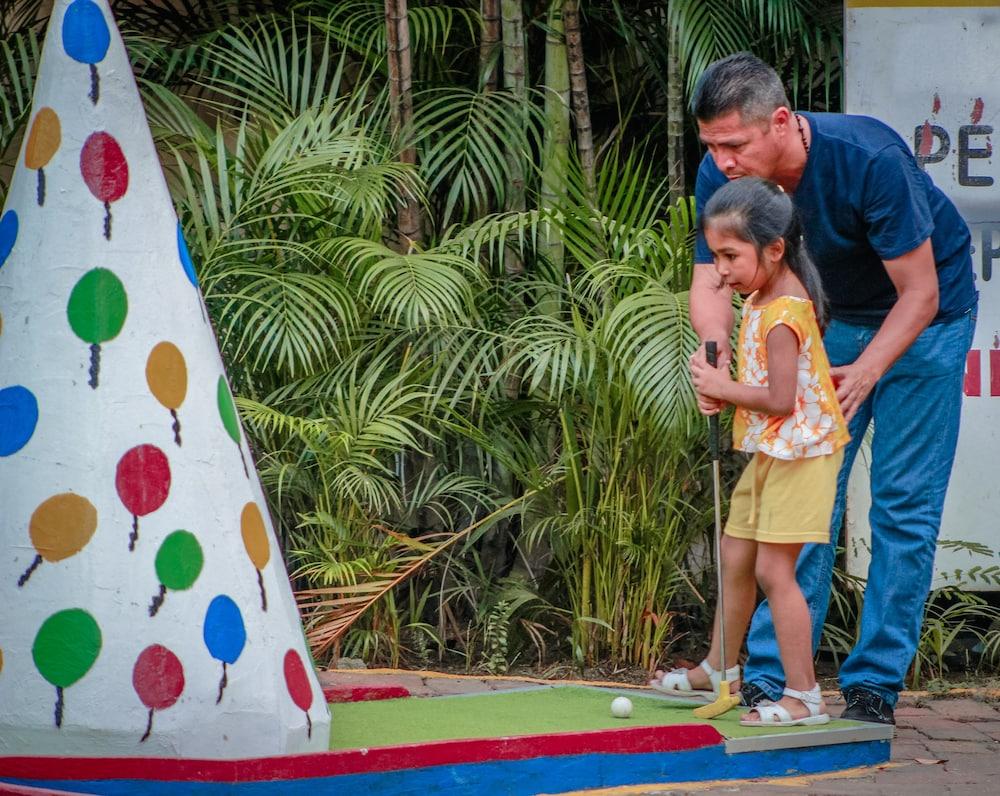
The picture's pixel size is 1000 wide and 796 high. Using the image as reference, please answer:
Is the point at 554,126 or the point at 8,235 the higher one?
the point at 554,126

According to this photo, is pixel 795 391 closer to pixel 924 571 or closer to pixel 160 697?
pixel 924 571

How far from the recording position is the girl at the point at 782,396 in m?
3.46

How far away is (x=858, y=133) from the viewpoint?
3652 mm

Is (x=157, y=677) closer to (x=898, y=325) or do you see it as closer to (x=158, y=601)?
(x=158, y=601)

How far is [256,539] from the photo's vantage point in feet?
9.74

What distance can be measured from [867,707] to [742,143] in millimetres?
1493

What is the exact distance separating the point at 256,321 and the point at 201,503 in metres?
2.48

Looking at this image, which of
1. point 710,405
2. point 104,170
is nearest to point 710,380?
point 710,405

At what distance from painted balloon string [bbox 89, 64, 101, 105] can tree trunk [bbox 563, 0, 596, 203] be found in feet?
9.34

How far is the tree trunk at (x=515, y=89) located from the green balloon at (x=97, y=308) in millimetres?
2996

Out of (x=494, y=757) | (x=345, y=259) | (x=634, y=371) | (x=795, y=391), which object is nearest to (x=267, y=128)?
(x=345, y=259)

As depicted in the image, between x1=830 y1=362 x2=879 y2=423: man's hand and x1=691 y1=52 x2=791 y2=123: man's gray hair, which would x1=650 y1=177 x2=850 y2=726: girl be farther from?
x1=691 y1=52 x2=791 y2=123: man's gray hair

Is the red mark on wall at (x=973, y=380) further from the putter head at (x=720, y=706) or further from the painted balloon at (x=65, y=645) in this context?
the painted balloon at (x=65, y=645)

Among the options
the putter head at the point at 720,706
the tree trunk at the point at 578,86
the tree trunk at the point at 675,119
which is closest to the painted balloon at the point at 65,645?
the putter head at the point at 720,706
